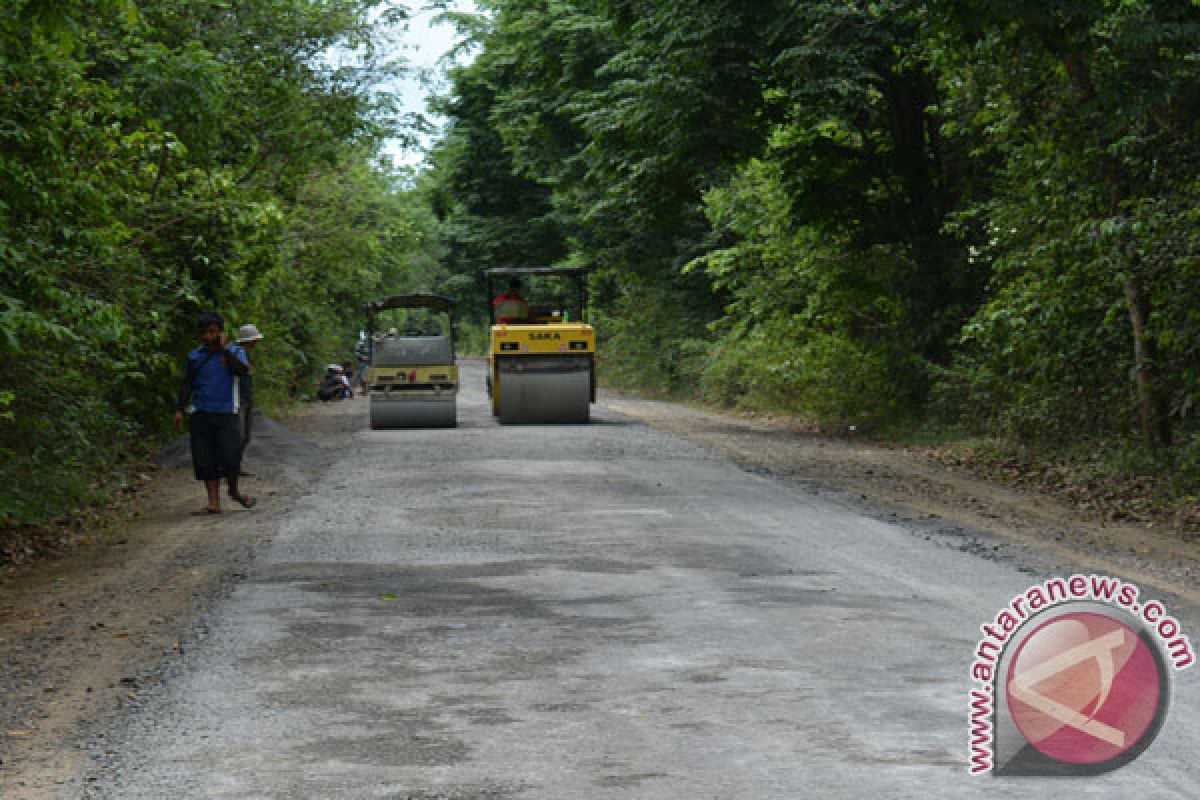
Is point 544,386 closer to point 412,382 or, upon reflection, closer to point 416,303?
point 412,382

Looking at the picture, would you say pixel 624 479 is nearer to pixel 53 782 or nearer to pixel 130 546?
pixel 130 546

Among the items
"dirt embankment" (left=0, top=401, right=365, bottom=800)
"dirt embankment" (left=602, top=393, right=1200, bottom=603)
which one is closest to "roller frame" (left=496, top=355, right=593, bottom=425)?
"dirt embankment" (left=602, top=393, right=1200, bottom=603)

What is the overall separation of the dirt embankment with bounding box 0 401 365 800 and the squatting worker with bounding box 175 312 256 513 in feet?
2.06

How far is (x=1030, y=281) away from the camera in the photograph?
1925 centimetres

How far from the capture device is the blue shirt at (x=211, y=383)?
1466 cm

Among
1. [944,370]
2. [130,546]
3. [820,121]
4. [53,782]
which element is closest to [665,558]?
[130,546]

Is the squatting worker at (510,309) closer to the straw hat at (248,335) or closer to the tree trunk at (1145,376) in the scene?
the straw hat at (248,335)

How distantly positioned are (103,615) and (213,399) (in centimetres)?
535

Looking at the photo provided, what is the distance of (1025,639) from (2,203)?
8.48 meters

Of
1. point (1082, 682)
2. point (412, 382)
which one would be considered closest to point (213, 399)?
point (412, 382)

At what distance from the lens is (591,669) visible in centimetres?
735

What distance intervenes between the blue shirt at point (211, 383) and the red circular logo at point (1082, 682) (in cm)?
1192

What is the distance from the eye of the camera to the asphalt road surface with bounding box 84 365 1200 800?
5.61 metres
